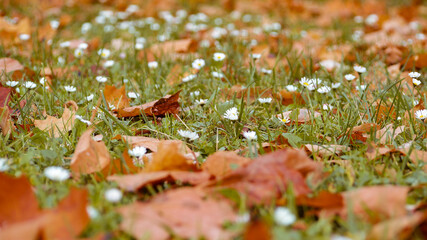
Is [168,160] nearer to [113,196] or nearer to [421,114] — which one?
[113,196]

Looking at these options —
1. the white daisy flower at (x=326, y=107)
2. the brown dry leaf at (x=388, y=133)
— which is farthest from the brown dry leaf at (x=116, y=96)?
the brown dry leaf at (x=388, y=133)

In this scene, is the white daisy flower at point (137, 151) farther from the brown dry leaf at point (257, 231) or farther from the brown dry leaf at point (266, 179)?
the brown dry leaf at point (257, 231)

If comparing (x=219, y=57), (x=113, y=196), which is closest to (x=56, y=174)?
(x=113, y=196)

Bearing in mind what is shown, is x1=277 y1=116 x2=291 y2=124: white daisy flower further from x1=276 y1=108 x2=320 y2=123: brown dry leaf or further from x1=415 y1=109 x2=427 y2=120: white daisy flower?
x1=415 y1=109 x2=427 y2=120: white daisy flower

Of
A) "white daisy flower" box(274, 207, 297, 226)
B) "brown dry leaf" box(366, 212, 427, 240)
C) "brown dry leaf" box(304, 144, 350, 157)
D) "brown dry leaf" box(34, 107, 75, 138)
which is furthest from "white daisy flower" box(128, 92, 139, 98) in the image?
"brown dry leaf" box(366, 212, 427, 240)

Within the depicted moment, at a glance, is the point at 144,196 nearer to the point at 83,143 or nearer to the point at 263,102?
the point at 83,143

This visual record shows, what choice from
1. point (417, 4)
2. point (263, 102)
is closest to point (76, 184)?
point (263, 102)
